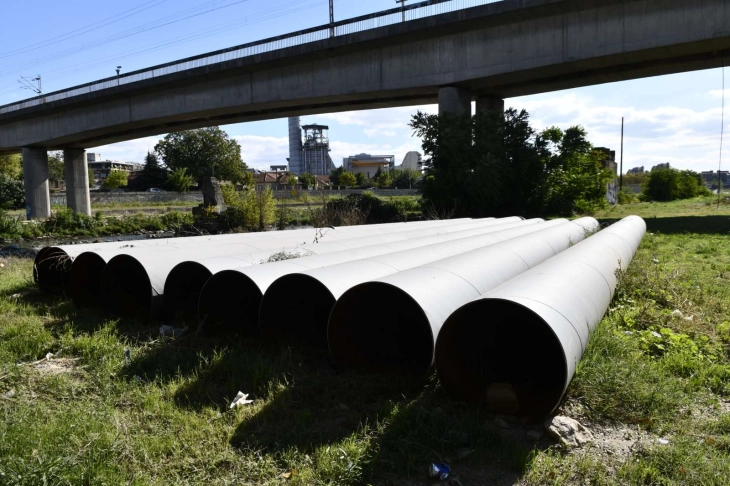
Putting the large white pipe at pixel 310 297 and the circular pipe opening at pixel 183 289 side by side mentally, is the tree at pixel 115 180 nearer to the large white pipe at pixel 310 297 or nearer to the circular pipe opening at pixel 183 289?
the circular pipe opening at pixel 183 289

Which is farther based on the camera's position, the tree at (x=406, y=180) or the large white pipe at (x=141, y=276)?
the tree at (x=406, y=180)

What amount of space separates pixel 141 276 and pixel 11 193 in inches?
1952

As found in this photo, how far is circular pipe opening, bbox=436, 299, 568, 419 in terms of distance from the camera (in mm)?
3305

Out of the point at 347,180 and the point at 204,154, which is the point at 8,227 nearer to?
the point at 204,154

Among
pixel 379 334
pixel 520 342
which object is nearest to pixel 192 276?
pixel 379 334

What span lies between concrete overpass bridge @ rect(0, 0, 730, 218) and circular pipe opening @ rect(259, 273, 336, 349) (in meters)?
16.1

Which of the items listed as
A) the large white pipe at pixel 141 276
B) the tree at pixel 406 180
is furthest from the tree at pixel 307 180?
the large white pipe at pixel 141 276

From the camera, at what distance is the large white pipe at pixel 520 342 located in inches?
125

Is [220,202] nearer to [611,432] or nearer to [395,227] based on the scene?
[395,227]

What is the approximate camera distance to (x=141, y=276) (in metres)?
6.03

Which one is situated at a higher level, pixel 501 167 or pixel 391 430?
pixel 501 167

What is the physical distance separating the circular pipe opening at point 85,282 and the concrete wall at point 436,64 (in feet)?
52.9

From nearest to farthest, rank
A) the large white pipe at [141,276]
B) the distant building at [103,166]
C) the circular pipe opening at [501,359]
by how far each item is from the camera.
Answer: the circular pipe opening at [501,359]
the large white pipe at [141,276]
the distant building at [103,166]

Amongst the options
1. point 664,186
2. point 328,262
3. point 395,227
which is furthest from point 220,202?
point 664,186
